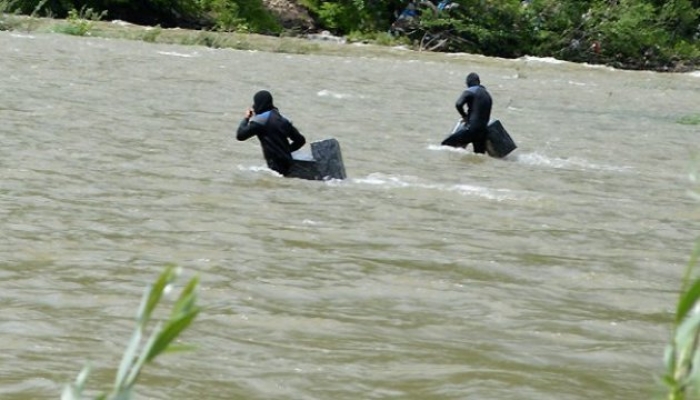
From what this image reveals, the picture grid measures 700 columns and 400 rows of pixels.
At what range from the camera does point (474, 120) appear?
16859mm

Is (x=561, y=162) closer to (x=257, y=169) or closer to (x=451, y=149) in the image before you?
(x=451, y=149)

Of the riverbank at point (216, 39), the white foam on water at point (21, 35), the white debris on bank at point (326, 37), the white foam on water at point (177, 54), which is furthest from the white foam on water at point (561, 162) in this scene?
the white debris on bank at point (326, 37)

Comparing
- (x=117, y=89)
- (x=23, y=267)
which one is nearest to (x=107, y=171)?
(x=23, y=267)

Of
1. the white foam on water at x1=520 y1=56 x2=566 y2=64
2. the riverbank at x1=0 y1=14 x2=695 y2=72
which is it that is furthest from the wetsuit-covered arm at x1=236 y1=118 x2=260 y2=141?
the white foam on water at x1=520 y1=56 x2=566 y2=64

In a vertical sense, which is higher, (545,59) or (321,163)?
(321,163)

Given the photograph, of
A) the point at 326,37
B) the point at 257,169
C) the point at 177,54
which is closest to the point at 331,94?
the point at 177,54

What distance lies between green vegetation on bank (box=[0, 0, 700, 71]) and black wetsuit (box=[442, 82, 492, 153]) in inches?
1204

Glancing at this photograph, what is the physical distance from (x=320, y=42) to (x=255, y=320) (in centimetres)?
3884

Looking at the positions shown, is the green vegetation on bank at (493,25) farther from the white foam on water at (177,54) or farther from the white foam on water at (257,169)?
the white foam on water at (257,169)

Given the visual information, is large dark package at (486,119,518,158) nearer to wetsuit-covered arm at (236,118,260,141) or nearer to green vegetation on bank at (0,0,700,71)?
wetsuit-covered arm at (236,118,260,141)

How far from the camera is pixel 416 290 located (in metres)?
8.16

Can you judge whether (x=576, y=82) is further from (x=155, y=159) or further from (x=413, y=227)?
(x=413, y=227)

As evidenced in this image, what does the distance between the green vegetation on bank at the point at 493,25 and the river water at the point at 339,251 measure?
1080 inches

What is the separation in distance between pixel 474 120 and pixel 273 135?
418 centimetres
